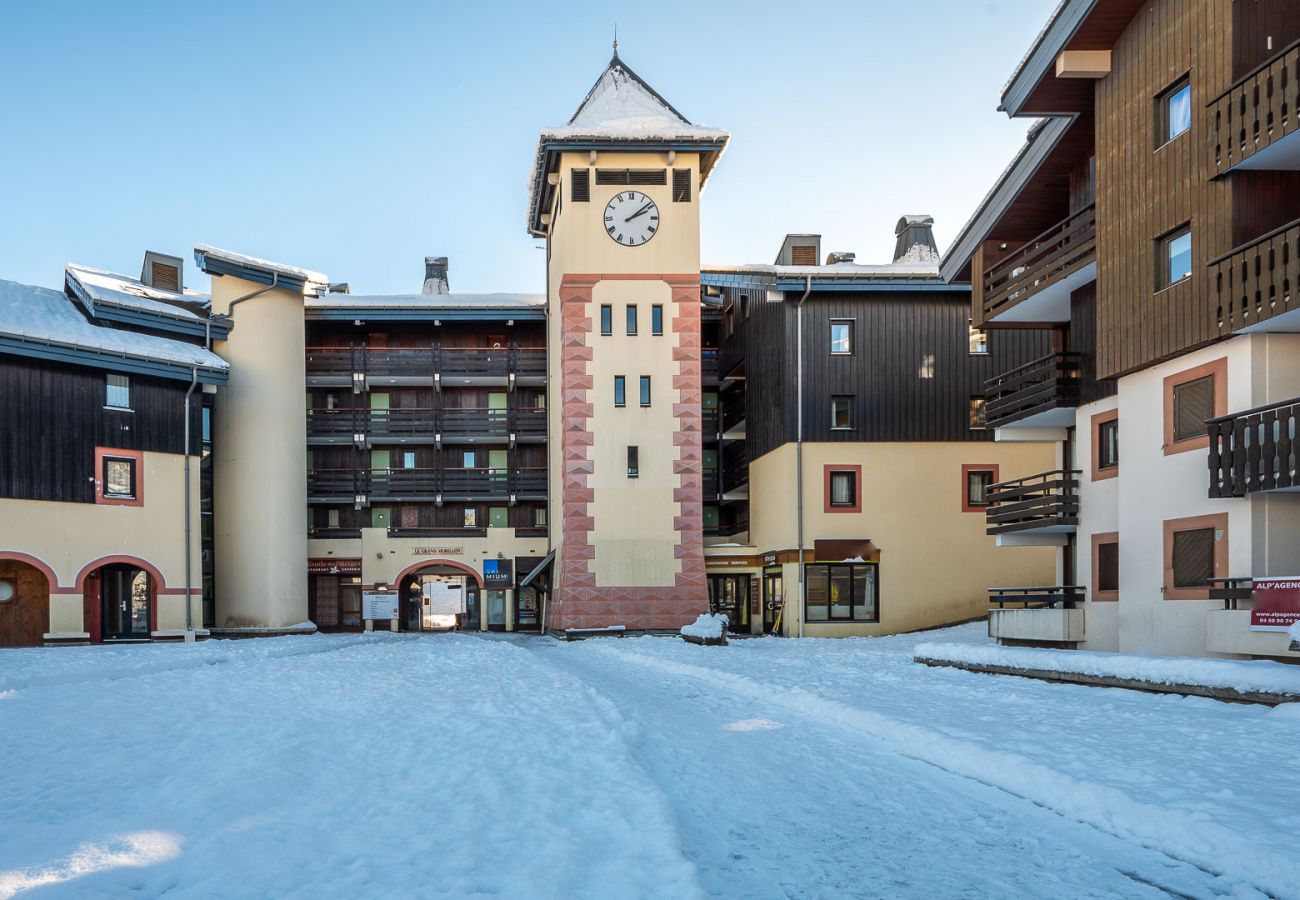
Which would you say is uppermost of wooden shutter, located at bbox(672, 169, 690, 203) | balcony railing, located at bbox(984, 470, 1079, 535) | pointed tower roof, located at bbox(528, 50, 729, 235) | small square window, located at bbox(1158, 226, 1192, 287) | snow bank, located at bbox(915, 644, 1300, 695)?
pointed tower roof, located at bbox(528, 50, 729, 235)

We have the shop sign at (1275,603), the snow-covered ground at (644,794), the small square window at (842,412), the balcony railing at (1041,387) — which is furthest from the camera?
the small square window at (842,412)

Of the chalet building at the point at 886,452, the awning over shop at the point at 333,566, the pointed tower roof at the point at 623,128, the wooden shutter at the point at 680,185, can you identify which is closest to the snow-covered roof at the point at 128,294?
the awning over shop at the point at 333,566

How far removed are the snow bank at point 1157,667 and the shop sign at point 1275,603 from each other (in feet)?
1.81

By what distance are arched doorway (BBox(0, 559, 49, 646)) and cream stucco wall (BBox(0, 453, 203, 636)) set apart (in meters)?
0.83

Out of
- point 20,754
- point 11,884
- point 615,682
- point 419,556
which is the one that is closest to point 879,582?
point 615,682

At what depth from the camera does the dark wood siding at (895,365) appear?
3675 cm

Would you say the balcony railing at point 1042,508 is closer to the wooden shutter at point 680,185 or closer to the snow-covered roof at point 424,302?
the wooden shutter at point 680,185

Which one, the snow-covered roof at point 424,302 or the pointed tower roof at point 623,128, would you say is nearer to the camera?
the pointed tower roof at point 623,128

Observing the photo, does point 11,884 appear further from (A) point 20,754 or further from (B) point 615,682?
(B) point 615,682

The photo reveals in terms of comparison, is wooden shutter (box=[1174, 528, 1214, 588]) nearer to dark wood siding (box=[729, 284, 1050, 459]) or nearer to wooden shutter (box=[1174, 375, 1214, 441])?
wooden shutter (box=[1174, 375, 1214, 441])

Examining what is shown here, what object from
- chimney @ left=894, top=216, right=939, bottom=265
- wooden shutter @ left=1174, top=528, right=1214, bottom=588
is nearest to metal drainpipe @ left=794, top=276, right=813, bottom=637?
chimney @ left=894, top=216, right=939, bottom=265

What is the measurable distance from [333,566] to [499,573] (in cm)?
717

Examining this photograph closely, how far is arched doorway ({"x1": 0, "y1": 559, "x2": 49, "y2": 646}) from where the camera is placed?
3478cm

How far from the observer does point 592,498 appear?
38156 millimetres
